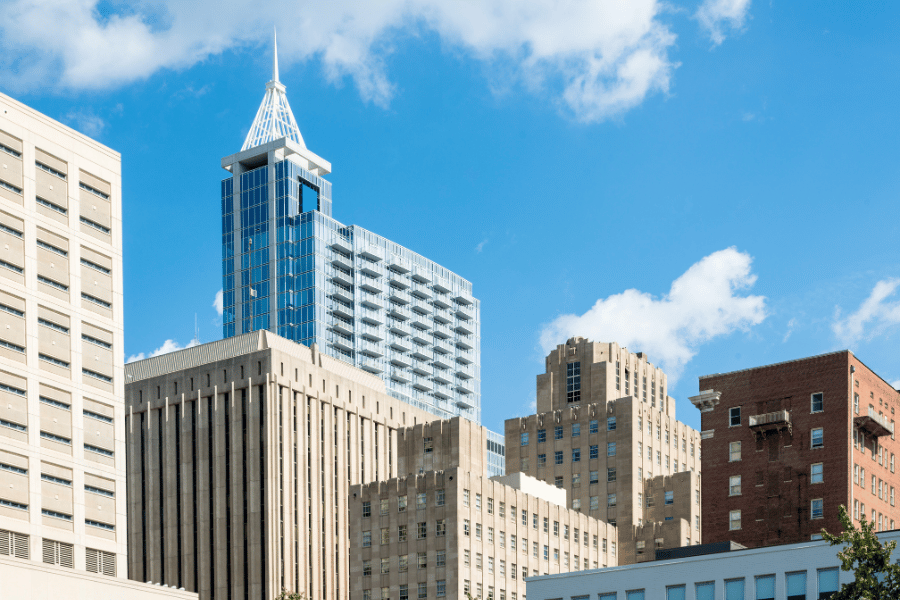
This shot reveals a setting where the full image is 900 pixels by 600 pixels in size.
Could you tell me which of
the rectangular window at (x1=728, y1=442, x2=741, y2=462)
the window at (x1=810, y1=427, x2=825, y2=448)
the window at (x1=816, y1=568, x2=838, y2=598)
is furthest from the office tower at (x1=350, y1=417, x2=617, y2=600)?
the window at (x1=816, y1=568, x2=838, y2=598)

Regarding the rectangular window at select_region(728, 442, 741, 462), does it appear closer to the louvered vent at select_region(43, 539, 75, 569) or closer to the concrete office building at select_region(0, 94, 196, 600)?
the concrete office building at select_region(0, 94, 196, 600)

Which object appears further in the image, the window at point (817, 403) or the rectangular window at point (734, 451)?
the rectangular window at point (734, 451)

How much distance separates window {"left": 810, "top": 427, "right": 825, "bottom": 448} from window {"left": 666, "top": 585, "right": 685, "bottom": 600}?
1438 inches

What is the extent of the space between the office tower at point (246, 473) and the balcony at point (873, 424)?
6630 cm

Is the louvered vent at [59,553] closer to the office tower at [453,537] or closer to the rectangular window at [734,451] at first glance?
the office tower at [453,537]

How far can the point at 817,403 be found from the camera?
13875cm

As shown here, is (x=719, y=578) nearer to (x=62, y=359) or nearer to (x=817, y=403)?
(x=817, y=403)

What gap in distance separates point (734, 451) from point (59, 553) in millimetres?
64460

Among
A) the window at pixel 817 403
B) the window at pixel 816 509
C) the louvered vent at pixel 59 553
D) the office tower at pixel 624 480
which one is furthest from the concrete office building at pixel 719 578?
the office tower at pixel 624 480

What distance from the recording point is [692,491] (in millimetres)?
192625

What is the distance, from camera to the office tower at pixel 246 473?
174m

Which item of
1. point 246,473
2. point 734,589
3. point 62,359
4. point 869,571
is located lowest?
point 734,589

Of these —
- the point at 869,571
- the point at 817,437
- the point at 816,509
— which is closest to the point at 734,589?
the point at 869,571

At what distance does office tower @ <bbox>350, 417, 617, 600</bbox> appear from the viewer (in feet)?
523
